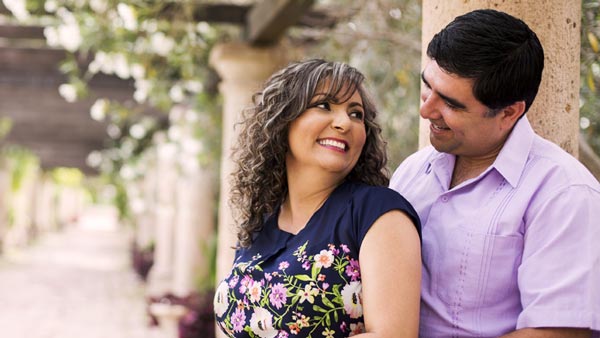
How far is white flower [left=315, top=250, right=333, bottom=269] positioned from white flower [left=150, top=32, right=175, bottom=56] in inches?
188

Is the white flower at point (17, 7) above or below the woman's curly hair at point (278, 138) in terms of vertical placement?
above

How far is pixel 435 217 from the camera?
196cm

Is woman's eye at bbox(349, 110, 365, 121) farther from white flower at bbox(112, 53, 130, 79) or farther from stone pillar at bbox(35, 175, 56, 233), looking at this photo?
stone pillar at bbox(35, 175, 56, 233)

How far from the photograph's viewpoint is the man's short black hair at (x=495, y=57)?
1.75 m

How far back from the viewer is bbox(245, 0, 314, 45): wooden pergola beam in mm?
5000

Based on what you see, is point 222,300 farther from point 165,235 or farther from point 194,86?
point 165,235

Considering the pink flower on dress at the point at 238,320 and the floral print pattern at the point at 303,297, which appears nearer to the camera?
the floral print pattern at the point at 303,297

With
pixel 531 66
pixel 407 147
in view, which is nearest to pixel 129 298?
pixel 407 147

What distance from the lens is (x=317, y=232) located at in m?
2.08

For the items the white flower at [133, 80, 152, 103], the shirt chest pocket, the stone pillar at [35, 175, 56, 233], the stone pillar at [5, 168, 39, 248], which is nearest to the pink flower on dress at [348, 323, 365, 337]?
the shirt chest pocket

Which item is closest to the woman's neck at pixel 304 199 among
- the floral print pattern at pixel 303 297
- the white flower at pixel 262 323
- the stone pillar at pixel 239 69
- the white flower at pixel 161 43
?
the floral print pattern at pixel 303 297

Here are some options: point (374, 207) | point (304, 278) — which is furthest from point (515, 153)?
point (304, 278)

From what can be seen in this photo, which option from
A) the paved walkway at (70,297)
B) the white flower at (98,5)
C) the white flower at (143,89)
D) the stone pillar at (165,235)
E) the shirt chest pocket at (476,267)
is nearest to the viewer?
the shirt chest pocket at (476,267)

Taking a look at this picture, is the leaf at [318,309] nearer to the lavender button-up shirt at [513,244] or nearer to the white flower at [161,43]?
the lavender button-up shirt at [513,244]
